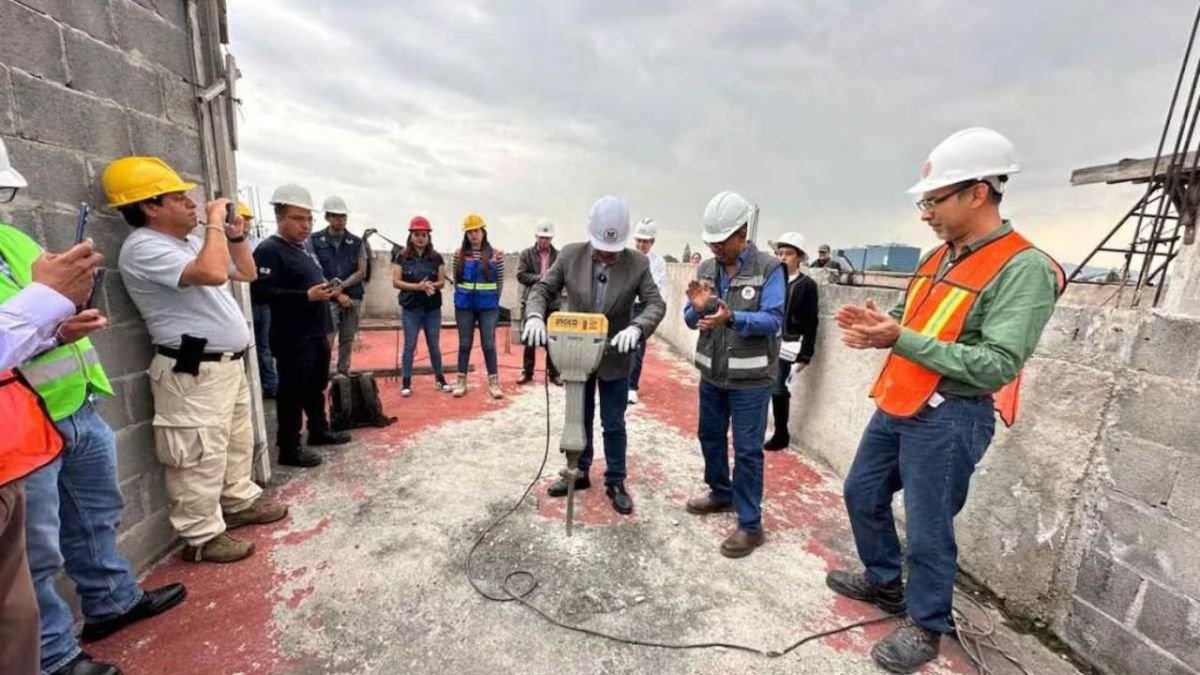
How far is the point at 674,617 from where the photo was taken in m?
2.12

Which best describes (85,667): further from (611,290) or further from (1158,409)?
(1158,409)

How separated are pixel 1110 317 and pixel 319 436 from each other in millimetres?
→ 4585

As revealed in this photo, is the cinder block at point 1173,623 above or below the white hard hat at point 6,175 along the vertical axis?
below

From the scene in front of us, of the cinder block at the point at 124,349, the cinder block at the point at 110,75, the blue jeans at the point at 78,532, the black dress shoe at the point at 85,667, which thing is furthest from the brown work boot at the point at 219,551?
the cinder block at the point at 110,75

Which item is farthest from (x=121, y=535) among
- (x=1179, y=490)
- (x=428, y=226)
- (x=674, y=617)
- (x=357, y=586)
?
(x=1179, y=490)

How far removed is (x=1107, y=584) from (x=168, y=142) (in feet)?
14.7

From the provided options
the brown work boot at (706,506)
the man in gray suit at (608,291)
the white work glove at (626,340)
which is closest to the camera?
the white work glove at (626,340)

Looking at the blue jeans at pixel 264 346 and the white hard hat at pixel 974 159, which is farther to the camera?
the blue jeans at pixel 264 346

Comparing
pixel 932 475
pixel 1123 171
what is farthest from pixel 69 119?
pixel 1123 171

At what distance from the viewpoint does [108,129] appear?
6.64 feet

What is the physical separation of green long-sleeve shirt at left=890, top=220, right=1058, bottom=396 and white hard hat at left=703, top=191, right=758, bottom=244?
99cm

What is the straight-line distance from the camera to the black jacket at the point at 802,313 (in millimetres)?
3721

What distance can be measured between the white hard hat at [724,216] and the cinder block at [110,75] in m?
2.65

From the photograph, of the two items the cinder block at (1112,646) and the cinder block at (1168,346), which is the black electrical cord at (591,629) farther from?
the cinder block at (1168,346)
